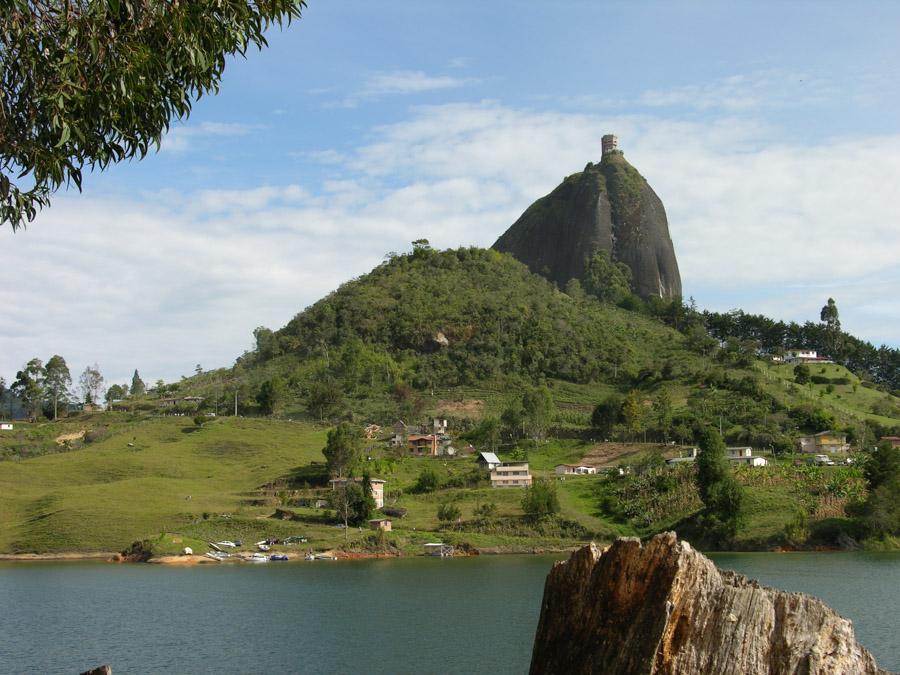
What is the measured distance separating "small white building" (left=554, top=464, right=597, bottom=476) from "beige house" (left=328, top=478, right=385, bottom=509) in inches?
873

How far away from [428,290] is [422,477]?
324ft

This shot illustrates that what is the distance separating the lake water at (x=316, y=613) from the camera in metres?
36.3

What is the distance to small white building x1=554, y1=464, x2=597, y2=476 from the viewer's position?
105500 mm

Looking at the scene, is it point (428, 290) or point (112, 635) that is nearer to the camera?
point (112, 635)

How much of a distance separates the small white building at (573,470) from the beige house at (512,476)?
20.7 feet

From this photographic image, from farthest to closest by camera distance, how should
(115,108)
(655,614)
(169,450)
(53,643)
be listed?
(169,450), (53,643), (115,108), (655,614)

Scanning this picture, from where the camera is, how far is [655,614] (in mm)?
9656

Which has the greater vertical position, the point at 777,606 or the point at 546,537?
the point at 777,606

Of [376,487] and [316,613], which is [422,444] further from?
[316,613]

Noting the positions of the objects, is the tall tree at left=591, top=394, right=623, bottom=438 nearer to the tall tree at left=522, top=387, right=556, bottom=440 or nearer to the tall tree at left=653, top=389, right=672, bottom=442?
the tall tree at left=653, top=389, right=672, bottom=442

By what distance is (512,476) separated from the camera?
10000 cm

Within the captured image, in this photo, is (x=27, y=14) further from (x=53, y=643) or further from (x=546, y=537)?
(x=546, y=537)

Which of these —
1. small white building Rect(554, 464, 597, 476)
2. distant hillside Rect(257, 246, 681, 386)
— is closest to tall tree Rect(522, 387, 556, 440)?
small white building Rect(554, 464, 597, 476)

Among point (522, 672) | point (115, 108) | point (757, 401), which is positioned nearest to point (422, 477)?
point (757, 401)
